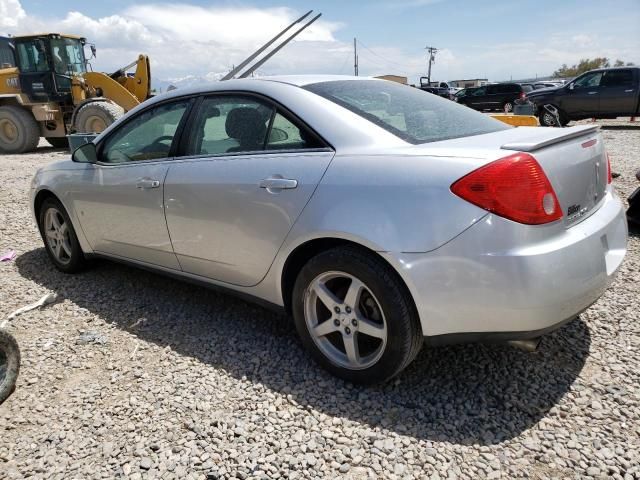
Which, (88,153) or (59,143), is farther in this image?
(59,143)

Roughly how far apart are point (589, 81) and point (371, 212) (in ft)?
52.9

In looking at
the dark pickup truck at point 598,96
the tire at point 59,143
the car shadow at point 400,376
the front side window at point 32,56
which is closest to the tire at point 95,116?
the front side window at point 32,56

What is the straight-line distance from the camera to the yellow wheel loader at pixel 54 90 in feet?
40.6

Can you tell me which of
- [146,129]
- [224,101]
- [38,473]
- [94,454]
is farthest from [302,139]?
[38,473]

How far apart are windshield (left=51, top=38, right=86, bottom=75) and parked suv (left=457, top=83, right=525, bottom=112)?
1669 centimetres

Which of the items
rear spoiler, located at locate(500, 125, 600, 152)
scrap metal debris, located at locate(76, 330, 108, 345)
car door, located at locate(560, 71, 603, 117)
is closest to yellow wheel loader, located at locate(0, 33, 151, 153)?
scrap metal debris, located at locate(76, 330, 108, 345)

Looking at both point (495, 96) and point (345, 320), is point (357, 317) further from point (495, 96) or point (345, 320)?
point (495, 96)

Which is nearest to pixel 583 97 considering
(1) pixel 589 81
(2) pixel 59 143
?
(1) pixel 589 81

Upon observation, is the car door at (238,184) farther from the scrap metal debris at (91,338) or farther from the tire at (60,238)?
the tire at (60,238)

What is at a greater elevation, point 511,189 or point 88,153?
point 88,153

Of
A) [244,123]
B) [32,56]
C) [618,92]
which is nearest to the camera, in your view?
[244,123]

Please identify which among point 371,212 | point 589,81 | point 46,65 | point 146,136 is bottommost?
point 371,212

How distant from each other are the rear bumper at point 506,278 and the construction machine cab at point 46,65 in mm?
13674

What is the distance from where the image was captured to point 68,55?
1301cm
